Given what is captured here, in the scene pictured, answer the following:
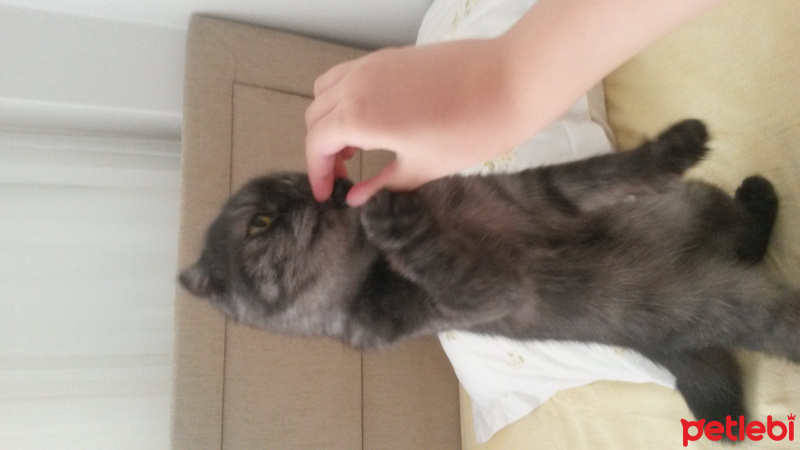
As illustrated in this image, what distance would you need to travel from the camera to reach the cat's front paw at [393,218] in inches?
29.2

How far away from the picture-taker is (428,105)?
0.61m

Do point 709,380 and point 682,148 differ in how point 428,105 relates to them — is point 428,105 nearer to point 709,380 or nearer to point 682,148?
point 682,148

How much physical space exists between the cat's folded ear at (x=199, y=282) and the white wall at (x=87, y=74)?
93 cm

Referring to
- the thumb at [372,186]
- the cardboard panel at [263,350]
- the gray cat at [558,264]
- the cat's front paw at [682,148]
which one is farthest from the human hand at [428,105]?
the cardboard panel at [263,350]

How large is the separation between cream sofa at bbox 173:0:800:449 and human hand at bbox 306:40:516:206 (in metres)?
0.66

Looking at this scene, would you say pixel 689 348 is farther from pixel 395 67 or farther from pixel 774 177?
pixel 395 67

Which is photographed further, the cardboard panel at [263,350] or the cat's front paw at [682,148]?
the cardboard panel at [263,350]

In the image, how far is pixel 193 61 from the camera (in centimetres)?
152

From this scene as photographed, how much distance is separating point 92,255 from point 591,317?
1480mm

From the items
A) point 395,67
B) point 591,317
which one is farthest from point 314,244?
point 591,317

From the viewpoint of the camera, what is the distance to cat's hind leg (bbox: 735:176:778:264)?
37.0 inches

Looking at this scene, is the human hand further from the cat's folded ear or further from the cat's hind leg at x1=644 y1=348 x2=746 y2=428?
the cat's hind leg at x1=644 y1=348 x2=746 y2=428
